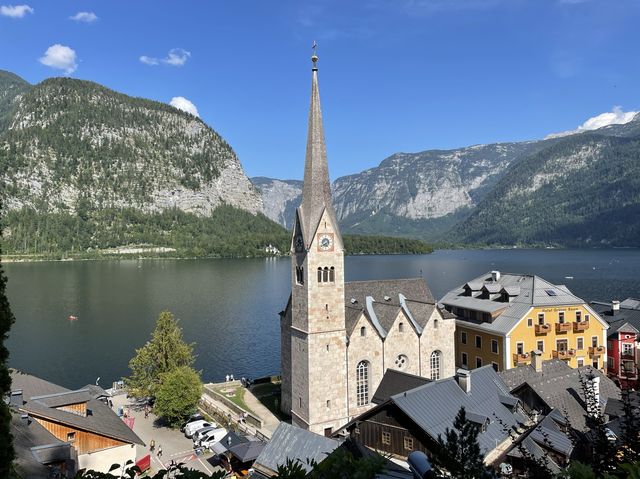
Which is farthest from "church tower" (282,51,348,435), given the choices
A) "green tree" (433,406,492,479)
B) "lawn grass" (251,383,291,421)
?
"green tree" (433,406,492,479)

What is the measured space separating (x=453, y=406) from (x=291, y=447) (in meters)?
9.43

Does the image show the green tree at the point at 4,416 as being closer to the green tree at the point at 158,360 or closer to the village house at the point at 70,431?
the village house at the point at 70,431

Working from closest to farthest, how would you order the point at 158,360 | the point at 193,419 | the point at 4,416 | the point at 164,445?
the point at 4,416, the point at 164,445, the point at 193,419, the point at 158,360

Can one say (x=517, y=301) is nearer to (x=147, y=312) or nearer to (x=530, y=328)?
(x=530, y=328)

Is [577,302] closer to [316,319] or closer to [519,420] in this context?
[519,420]

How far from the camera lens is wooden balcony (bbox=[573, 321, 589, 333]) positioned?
4700 centimetres

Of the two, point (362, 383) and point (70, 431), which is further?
point (362, 383)

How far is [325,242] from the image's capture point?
3784cm

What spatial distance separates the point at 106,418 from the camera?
3147 cm

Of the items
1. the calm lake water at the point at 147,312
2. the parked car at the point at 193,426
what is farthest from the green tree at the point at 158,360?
the calm lake water at the point at 147,312

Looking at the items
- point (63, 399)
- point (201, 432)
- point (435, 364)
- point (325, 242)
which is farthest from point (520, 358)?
point (63, 399)

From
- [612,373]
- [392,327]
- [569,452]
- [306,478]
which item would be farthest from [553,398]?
[306,478]

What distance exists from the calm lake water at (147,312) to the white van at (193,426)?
20665mm

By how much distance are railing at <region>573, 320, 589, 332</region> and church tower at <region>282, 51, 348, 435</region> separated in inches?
927
